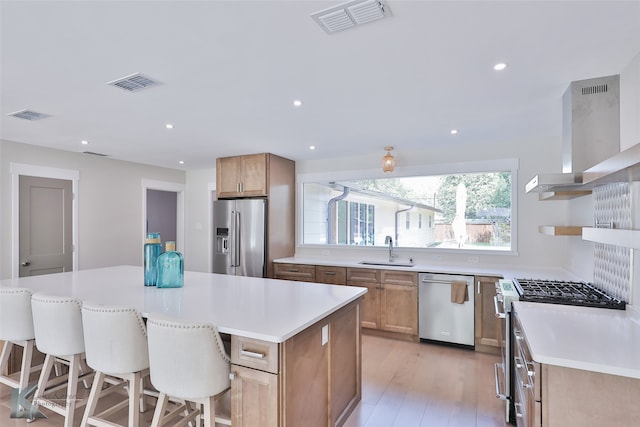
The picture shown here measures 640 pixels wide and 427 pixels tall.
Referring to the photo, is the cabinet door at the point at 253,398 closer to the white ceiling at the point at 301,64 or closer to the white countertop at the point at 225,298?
the white countertop at the point at 225,298

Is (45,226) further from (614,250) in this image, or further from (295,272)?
(614,250)

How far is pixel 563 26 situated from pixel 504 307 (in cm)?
175

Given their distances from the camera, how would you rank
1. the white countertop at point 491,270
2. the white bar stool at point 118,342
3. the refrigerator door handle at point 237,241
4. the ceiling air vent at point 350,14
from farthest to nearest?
1. the refrigerator door handle at point 237,241
2. the white countertop at point 491,270
3. the white bar stool at point 118,342
4. the ceiling air vent at point 350,14

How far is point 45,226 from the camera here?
14.7ft

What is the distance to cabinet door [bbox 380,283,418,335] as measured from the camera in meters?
3.95

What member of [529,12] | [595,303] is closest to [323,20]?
[529,12]

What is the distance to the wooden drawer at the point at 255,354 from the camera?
1590 millimetres

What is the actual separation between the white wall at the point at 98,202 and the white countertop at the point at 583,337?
5.42 meters

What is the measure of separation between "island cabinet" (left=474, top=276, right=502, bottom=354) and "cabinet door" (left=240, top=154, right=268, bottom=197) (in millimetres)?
3047

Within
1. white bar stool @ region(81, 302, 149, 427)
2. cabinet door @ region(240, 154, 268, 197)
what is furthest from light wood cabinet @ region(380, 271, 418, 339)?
white bar stool @ region(81, 302, 149, 427)

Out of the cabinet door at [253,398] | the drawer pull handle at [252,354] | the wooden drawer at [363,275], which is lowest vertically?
the cabinet door at [253,398]

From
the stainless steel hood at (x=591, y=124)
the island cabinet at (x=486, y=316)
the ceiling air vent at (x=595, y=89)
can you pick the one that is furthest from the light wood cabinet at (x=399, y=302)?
the ceiling air vent at (x=595, y=89)

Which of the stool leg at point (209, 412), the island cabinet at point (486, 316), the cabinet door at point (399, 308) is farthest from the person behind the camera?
the cabinet door at point (399, 308)

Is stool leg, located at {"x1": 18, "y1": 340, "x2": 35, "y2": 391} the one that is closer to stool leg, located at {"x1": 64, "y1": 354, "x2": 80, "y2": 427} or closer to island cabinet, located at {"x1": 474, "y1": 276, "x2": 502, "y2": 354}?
stool leg, located at {"x1": 64, "y1": 354, "x2": 80, "y2": 427}
